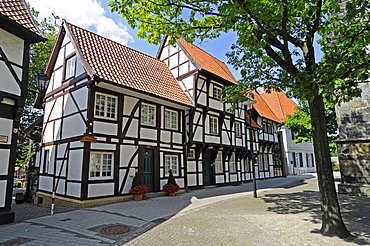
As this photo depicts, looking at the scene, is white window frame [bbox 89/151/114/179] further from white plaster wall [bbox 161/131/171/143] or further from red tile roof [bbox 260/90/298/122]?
red tile roof [bbox 260/90/298/122]

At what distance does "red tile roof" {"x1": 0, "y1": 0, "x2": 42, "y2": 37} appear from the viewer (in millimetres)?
7777

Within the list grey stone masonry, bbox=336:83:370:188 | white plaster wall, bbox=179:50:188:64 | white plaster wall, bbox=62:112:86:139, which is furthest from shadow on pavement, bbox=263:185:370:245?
white plaster wall, bbox=179:50:188:64

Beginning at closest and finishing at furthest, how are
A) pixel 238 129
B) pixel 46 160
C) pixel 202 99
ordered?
1. pixel 46 160
2. pixel 202 99
3. pixel 238 129

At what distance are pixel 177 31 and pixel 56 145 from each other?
29.4ft

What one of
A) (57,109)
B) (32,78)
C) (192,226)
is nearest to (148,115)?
(57,109)

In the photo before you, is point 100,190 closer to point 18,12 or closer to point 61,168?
point 61,168

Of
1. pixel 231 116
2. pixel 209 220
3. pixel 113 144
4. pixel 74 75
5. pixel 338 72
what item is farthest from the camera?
pixel 231 116

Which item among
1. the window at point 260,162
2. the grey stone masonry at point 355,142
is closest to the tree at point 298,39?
the grey stone masonry at point 355,142

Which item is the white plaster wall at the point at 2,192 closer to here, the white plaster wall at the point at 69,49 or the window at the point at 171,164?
the white plaster wall at the point at 69,49

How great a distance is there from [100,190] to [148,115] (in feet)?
15.2

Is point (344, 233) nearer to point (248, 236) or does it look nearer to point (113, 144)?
point (248, 236)

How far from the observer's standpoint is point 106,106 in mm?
11312

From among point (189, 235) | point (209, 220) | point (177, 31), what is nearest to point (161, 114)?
point (177, 31)

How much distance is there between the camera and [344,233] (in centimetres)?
531
